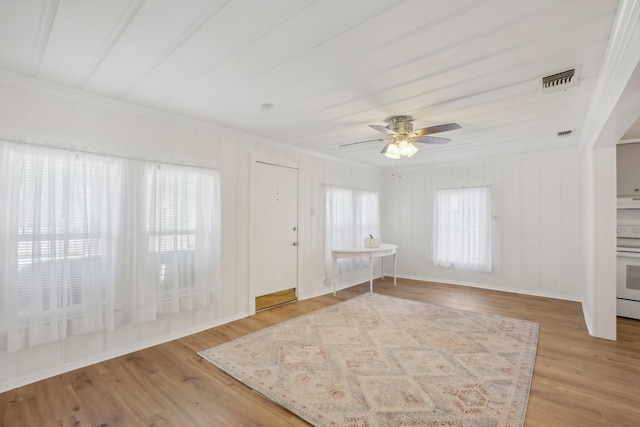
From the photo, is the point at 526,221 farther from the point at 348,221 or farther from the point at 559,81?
the point at 559,81

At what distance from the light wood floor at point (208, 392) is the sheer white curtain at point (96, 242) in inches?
16.8

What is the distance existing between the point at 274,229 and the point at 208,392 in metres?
2.48

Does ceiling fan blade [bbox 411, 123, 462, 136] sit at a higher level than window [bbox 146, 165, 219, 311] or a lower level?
higher

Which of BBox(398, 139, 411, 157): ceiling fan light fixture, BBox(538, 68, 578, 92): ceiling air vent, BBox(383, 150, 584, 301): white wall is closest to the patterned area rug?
BBox(383, 150, 584, 301): white wall

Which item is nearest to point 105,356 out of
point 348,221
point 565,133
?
point 348,221

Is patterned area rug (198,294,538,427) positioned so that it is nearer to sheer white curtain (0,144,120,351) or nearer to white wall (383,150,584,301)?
sheer white curtain (0,144,120,351)

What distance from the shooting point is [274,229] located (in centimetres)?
453

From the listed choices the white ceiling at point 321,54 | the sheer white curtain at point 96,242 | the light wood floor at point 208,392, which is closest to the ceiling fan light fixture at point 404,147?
the white ceiling at point 321,54

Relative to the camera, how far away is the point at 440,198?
20.1 feet

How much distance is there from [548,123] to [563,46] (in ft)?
6.46

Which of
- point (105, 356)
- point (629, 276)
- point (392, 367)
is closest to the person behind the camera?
point (392, 367)

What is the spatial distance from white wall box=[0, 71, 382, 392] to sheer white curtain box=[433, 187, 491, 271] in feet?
8.84

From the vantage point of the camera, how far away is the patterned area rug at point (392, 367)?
6.86 ft

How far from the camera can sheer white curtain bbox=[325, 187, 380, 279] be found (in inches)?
213
